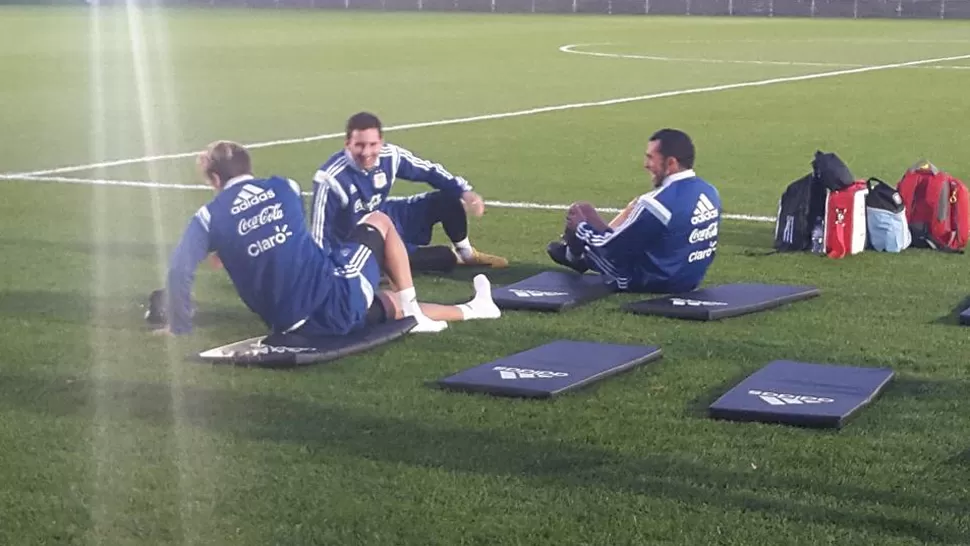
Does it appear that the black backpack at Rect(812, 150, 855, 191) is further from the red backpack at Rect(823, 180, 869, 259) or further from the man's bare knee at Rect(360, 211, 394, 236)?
the man's bare knee at Rect(360, 211, 394, 236)

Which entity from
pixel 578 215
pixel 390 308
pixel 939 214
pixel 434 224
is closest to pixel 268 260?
pixel 390 308

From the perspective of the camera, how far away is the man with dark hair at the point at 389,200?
9.49m

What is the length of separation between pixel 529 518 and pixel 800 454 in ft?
4.17

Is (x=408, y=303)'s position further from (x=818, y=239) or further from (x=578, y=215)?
(x=818, y=239)

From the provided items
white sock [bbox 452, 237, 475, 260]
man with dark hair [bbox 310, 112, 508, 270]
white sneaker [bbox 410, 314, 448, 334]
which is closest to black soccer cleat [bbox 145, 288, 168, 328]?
man with dark hair [bbox 310, 112, 508, 270]

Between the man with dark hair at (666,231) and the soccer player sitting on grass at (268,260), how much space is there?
5.92 feet

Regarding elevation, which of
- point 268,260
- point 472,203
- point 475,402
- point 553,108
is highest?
point 268,260

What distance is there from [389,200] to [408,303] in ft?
7.06

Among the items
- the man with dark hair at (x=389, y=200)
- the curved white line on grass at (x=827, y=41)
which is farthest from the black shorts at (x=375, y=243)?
the curved white line on grass at (x=827, y=41)

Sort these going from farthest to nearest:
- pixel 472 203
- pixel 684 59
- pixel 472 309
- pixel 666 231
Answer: pixel 684 59
pixel 472 203
pixel 666 231
pixel 472 309

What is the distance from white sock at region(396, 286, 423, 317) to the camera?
8555mm

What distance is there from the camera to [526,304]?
356 inches

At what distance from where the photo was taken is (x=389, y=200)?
34.8ft

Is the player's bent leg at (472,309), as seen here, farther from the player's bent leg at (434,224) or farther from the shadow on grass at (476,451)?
the shadow on grass at (476,451)
